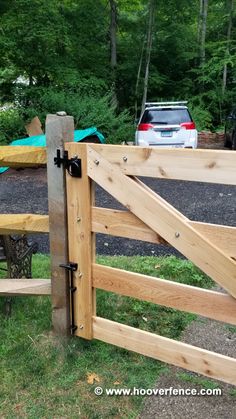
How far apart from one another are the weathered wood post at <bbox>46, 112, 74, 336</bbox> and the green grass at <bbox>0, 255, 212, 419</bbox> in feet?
0.63

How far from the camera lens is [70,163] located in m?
2.48

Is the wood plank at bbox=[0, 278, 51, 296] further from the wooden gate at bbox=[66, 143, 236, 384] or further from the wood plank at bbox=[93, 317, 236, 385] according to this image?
the wood plank at bbox=[93, 317, 236, 385]

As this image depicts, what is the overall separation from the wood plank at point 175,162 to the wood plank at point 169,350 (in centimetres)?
97

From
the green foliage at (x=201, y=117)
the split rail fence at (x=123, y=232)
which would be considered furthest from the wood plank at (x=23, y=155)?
the green foliage at (x=201, y=117)

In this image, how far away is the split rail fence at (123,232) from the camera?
6.87ft

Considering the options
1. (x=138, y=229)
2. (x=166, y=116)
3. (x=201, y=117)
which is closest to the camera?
(x=138, y=229)

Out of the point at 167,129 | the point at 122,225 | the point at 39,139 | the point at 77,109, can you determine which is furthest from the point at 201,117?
the point at 122,225

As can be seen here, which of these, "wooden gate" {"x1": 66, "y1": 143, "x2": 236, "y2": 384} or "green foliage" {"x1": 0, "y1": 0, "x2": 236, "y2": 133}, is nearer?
"wooden gate" {"x1": 66, "y1": 143, "x2": 236, "y2": 384}

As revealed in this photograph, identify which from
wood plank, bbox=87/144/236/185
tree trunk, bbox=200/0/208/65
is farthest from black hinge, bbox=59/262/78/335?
tree trunk, bbox=200/0/208/65

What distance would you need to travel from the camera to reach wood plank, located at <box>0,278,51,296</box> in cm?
287

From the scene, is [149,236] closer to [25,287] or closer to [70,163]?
[70,163]

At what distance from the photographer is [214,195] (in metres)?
8.06

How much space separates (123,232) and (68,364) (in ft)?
3.17

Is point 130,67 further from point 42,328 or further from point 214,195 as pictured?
point 42,328
